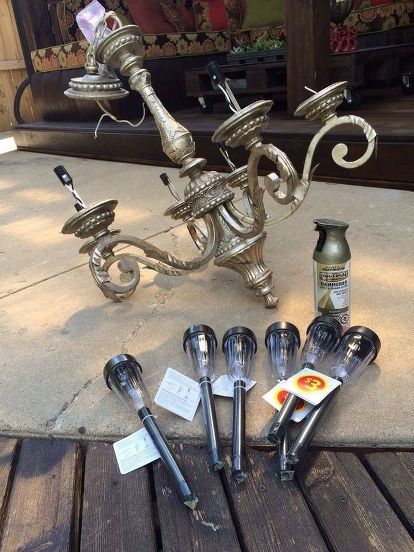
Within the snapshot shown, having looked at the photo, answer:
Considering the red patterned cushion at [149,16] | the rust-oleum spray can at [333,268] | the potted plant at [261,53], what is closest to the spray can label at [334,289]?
the rust-oleum spray can at [333,268]

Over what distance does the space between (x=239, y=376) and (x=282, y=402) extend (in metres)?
0.11

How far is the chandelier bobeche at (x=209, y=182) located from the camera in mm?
1014

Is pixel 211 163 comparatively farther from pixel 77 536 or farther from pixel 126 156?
pixel 77 536

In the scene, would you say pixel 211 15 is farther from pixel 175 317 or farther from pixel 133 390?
pixel 133 390

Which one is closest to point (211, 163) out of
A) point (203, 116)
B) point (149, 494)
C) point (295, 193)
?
point (203, 116)

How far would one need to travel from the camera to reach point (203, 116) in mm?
3420

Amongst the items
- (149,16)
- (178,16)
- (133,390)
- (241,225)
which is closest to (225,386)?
(133,390)

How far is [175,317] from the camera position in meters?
1.31

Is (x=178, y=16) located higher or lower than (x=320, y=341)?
higher

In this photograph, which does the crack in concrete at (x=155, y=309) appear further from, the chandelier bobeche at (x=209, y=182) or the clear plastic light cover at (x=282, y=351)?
the clear plastic light cover at (x=282, y=351)

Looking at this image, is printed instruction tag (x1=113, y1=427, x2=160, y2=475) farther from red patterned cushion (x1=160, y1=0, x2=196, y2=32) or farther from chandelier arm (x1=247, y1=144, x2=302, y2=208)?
red patterned cushion (x1=160, y1=0, x2=196, y2=32)

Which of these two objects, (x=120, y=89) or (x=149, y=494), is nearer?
(x=149, y=494)

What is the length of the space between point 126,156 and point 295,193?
2504 mm

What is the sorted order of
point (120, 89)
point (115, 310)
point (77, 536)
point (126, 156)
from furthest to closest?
point (126, 156)
point (115, 310)
point (120, 89)
point (77, 536)
